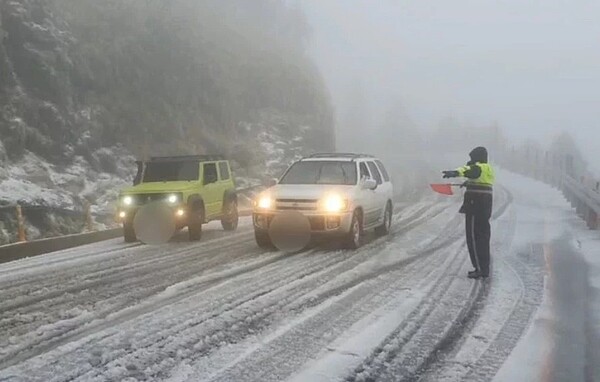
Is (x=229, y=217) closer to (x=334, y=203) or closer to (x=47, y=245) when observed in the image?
(x=47, y=245)

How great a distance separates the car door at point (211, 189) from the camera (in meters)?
15.1

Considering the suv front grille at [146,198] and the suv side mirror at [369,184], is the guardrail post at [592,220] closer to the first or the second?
the suv side mirror at [369,184]

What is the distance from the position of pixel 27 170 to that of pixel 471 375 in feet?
73.9

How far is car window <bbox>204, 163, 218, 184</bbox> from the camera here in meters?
15.4

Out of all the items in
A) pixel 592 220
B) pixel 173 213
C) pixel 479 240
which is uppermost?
pixel 173 213

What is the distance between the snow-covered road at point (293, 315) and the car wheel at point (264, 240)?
428mm

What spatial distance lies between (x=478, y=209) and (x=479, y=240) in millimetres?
453

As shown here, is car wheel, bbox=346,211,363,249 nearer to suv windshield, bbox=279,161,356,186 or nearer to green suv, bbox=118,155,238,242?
suv windshield, bbox=279,161,356,186

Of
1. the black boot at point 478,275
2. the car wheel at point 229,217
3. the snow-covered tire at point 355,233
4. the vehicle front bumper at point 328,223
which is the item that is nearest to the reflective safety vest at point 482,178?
the black boot at point 478,275

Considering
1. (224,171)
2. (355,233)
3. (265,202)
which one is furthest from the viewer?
(224,171)

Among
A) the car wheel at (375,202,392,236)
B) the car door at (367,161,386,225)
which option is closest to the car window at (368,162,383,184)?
the car door at (367,161,386,225)

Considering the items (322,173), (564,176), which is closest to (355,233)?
(322,173)

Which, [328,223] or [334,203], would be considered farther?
[334,203]

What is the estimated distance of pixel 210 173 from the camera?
51.8 feet
